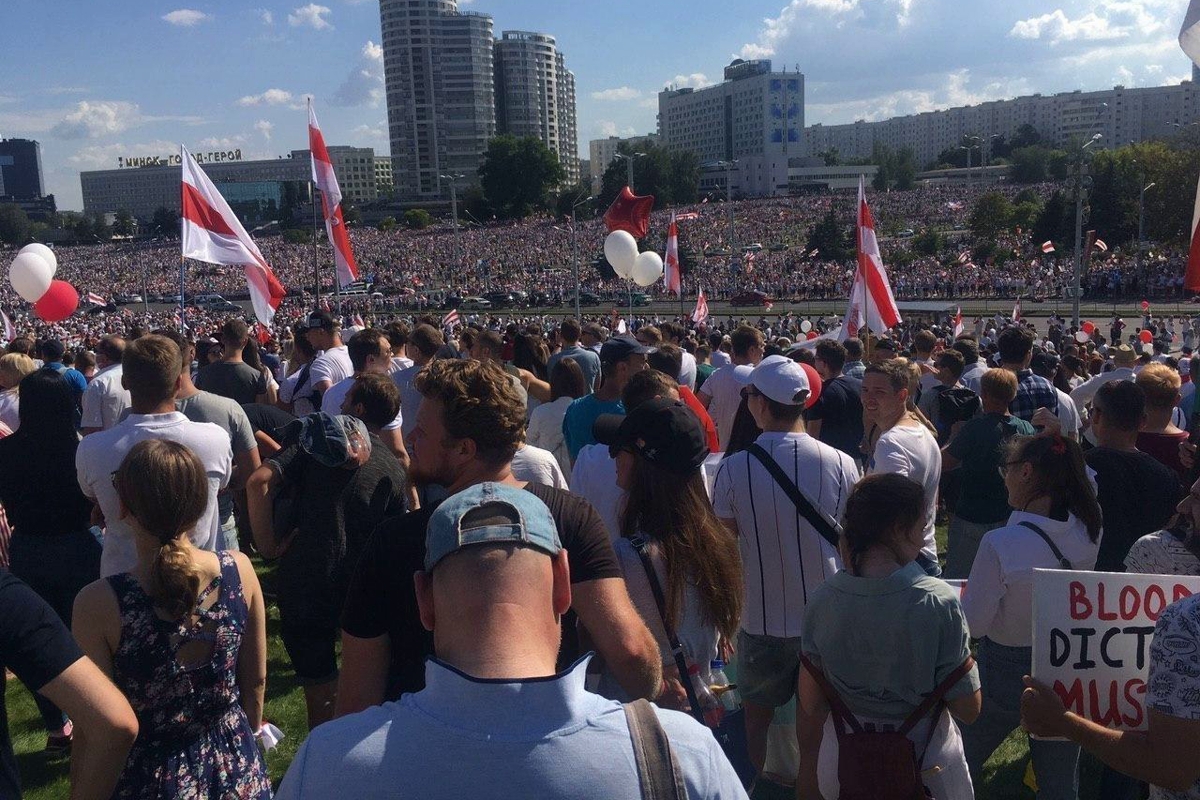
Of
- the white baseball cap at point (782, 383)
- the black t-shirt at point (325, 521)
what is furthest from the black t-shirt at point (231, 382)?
the white baseball cap at point (782, 383)

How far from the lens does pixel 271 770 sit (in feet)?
14.6

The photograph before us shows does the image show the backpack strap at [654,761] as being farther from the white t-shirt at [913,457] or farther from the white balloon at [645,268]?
the white balloon at [645,268]

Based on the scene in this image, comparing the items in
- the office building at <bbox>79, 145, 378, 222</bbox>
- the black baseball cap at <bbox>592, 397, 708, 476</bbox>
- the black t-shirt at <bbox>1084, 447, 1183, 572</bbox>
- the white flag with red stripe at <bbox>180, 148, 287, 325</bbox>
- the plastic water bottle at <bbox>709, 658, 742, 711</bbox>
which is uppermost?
the office building at <bbox>79, 145, 378, 222</bbox>

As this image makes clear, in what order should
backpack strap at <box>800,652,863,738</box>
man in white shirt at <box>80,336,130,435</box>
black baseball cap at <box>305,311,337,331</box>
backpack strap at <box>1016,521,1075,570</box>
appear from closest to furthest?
1. backpack strap at <box>800,652,863,738</box>
2. backpack strap at <box>1016,521,1075,570</box>
3. man in white shirt at <box>80,336,130,435</box>
4. black baseball cap at <box>305,311,337,331</box>

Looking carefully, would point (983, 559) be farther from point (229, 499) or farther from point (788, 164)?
point (788, 164)

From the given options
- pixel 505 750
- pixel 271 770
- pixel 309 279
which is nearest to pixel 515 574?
pixel 505 750

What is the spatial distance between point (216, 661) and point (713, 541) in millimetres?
1491

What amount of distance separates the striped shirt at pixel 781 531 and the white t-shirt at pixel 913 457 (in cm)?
64

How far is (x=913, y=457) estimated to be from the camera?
4305 millimetres

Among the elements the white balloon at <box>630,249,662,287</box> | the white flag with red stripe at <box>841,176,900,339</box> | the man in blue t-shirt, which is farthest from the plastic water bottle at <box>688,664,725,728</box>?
the white balloon at <box>630,249,662,287</box>

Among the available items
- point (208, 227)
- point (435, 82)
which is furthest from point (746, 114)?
point (208, 227)

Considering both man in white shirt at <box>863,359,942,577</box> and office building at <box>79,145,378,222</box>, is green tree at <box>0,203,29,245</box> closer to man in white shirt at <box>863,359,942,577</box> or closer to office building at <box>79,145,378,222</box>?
A: office building at <box>79,145,378,222</box>

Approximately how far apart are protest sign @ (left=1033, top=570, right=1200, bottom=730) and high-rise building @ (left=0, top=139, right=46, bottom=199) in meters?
216

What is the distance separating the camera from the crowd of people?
1372mm
